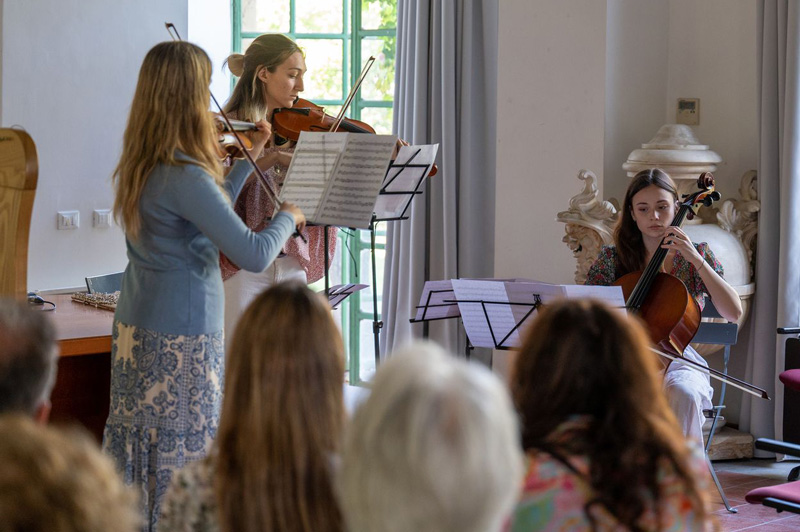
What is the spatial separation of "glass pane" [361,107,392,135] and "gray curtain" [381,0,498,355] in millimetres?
412

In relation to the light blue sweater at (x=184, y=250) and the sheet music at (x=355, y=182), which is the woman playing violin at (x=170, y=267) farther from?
the sheet music at (x=355, y=182)

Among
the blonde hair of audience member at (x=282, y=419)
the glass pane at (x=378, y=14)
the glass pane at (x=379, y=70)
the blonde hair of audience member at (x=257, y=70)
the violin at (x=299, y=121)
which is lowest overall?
the blonde hair of audience member at (x=282, y=419)

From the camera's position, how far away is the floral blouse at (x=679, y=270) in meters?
3.36

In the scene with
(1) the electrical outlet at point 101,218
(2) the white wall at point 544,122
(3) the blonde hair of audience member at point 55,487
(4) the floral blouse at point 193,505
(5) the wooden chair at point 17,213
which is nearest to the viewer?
(3) the blonde hair of audience member at point 55,487

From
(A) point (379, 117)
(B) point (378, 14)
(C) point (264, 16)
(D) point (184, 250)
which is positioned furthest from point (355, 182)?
(C) point (264, 16)

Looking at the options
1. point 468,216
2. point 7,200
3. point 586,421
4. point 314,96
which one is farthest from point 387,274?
point 586,421

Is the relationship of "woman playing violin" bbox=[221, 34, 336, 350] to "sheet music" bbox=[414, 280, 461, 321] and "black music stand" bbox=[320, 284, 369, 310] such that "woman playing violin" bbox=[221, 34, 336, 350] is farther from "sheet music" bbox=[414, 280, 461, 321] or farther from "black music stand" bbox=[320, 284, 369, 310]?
"sheet music" bbox=[414, 280, 461, 321]

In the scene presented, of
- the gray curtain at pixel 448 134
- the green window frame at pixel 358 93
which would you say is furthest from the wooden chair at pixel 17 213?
the green window frame at pixel 358 93

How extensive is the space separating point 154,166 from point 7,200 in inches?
18.9

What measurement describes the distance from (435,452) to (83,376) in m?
2.31

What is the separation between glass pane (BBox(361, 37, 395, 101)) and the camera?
5.48 m

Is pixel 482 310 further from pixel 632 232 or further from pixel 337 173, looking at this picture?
pixel 632 232

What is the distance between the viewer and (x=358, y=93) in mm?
5617

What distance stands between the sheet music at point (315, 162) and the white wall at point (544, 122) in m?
1.91
